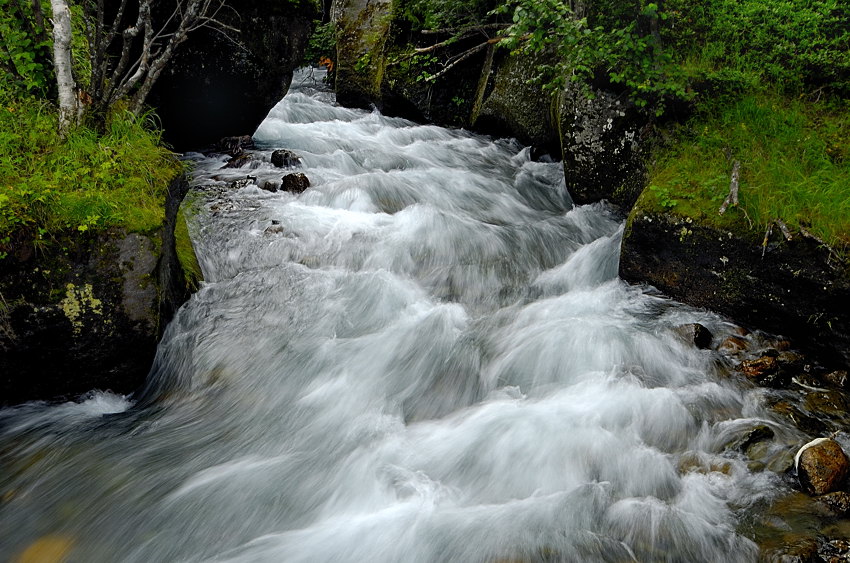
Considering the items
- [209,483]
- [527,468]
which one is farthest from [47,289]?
[527,468]

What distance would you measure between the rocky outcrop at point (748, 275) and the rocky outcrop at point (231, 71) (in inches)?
231

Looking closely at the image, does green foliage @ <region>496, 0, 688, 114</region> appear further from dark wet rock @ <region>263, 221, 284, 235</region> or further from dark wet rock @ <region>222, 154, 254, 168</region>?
dark wet rock @ <region>222, 154, 254, 168</region>

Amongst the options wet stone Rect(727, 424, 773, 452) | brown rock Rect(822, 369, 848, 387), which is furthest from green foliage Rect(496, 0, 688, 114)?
wet stone Rect(727, 424, 773, 452)

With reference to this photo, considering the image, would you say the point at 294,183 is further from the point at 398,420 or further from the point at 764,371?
the point at 764,371

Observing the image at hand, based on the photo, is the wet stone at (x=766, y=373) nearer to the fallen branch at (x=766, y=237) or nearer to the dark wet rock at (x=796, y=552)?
the fallen branch at (x=766, y=237)

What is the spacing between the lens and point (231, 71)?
790cm

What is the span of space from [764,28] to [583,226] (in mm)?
2905

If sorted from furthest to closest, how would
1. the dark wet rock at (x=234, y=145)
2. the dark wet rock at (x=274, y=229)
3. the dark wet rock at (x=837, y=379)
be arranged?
the dark wet rock at (x=234, y=145) → the dark wet rock at (x=274, y=229) → the dark wet rock at (x=837, y=379)

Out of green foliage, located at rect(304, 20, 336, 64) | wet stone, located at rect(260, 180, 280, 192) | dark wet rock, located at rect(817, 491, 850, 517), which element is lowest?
dark wet rock, located at rect(817, 491, 850, 517)

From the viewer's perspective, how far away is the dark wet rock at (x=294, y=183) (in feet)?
24.8

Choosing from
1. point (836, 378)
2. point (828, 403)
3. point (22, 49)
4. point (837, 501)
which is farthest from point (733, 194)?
point (22, 49)

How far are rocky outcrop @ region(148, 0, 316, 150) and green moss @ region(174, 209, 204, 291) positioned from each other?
9.04ft

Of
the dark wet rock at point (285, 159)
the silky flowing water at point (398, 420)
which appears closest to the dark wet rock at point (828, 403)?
the silky flowing water at point (398, 420)

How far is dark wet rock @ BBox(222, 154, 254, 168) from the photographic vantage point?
8.27 m
